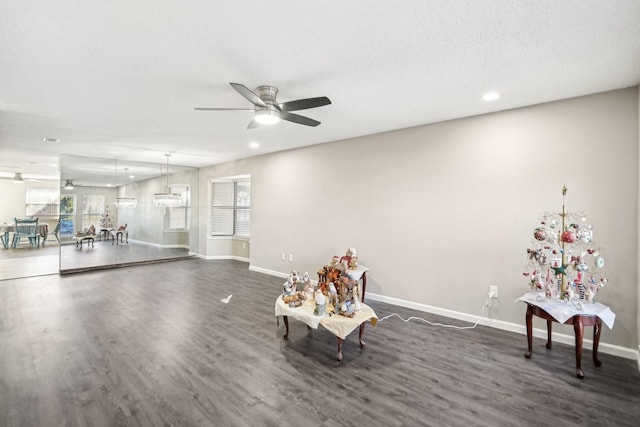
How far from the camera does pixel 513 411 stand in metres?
1.96

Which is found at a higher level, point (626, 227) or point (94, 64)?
point (94, 64)

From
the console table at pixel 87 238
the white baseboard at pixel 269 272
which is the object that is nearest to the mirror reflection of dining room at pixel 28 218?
the console table at pixel 87 238

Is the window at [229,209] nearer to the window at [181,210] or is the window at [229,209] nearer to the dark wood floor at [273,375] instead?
the window at [181,210]

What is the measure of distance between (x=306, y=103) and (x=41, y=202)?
1350 centimetres

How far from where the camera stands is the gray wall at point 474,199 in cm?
274

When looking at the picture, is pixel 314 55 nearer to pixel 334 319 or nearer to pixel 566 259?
pixel 334 319

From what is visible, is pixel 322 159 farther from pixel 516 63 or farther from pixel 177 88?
pixel 516 63

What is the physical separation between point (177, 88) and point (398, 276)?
3.59 meters

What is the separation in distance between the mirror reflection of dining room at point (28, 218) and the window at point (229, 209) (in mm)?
4713

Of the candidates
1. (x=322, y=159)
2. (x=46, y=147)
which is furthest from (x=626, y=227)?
(x=46, y=147)

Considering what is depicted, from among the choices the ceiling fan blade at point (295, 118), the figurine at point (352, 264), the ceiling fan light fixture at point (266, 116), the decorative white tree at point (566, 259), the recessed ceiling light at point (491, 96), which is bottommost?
the figurine at point (352, 264)

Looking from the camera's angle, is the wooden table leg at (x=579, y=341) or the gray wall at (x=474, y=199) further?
the gray wall at (x=474, y=199)

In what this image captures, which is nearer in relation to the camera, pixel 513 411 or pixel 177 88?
pixel 513 411

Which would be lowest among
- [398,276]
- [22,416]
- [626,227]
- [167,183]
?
[22,416]
